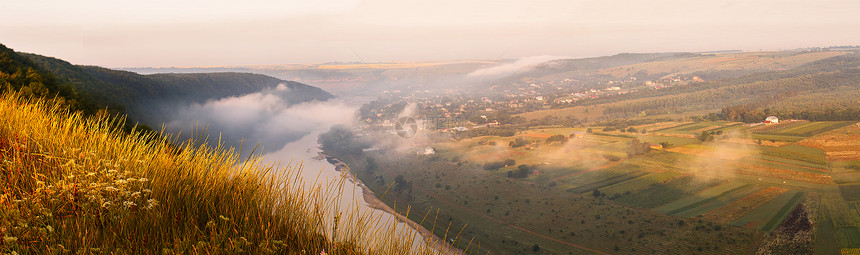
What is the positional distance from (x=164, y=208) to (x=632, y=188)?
11060cm

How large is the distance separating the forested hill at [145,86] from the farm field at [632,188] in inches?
2154

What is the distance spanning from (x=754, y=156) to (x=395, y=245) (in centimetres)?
14023

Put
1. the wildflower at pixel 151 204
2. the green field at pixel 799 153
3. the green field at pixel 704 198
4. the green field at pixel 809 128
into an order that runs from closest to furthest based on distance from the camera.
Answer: the wildflower at pixel 151 204 < the green field at pixel 704 198 < the green field at pixel 799 153 < the green field at pixel 809 128

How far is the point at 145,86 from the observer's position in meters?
89.8

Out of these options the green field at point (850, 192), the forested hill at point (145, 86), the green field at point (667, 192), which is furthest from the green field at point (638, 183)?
the forested hill at point (145, 86)

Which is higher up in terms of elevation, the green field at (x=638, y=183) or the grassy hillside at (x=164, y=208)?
the grassy hillside at (x=164, y=208)

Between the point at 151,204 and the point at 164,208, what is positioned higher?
the point at 151,204

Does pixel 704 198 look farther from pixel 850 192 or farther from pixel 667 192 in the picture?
pixel 850 192

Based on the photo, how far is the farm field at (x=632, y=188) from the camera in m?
74.2

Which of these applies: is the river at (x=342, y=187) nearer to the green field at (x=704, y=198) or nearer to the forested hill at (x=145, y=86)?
the forested hill at (x=145, y=86)

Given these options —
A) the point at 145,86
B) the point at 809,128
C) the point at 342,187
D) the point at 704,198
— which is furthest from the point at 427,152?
the point at 342,187

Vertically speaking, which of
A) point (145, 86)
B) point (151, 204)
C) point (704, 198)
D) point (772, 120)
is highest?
point (151, 204)

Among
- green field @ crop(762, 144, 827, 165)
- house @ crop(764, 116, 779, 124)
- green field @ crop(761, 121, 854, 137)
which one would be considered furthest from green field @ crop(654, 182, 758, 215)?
house @ crop(764, 116, 779, 124)

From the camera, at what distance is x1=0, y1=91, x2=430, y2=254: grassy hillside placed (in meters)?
2.51
